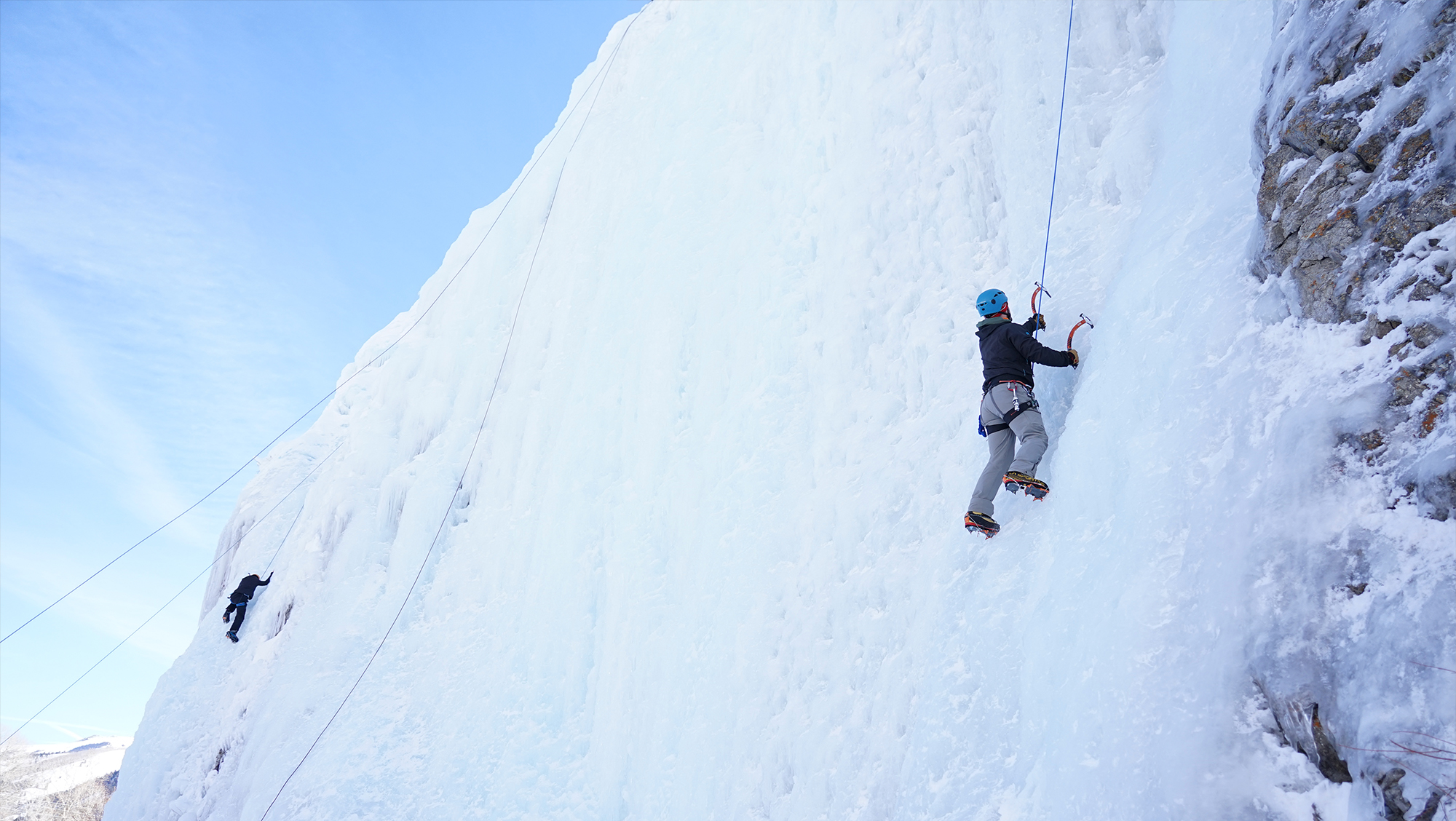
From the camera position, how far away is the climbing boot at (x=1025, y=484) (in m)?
3.97

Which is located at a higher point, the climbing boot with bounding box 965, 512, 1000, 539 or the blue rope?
the blue rope

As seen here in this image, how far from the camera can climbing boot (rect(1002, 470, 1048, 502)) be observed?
3.97 meters

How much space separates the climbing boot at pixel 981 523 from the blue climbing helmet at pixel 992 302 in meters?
1.22

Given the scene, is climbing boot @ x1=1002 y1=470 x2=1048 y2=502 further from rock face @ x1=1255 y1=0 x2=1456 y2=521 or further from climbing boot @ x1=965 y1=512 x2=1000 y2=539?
rock face @ x1=1255 y1=0 x2=1456 y2=521

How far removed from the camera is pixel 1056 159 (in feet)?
17.7

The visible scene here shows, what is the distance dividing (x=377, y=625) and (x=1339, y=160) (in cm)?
1013

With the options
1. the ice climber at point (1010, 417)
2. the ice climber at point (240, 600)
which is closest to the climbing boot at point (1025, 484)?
the ice climber at point (1010, 417)

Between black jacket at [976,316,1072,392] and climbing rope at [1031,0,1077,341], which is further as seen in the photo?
climbing rope at [1031,0,1077,341]

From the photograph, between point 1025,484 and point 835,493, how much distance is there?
5.89ft

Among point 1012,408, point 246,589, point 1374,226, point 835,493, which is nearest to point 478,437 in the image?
point 246,589

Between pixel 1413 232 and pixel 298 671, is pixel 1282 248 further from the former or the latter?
pixel 298 671

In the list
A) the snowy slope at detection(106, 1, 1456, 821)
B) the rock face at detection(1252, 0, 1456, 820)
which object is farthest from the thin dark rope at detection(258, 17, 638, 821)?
the rock face at detection(1252, 0, 1456, 820)

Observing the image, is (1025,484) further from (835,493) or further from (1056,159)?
(1056,159)

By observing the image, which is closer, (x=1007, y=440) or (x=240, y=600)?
(x=1007, y=440)
